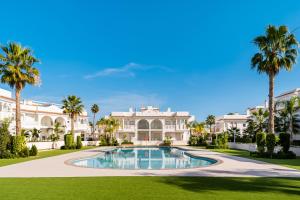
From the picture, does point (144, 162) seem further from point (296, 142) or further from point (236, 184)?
point (296, 142)

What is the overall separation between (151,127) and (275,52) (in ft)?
138

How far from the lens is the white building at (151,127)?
60.6 meters

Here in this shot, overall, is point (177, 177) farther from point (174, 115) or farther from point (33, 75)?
point (174, 115)

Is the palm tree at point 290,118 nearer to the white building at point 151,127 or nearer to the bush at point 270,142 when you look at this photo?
the bush at point 270,142

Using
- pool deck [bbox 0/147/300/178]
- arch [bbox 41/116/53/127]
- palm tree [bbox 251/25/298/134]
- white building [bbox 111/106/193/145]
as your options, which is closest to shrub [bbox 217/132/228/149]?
palm tree [bbox 251/25/298/134]

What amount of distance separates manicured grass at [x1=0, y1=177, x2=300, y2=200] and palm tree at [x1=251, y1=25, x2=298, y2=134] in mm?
14105

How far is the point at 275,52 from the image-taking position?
2333 cm

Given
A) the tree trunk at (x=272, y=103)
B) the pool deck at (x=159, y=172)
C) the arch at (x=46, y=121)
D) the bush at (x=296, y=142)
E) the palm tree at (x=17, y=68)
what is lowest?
the bush at (x=296, y=142)

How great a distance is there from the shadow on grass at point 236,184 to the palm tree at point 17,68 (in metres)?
18.3

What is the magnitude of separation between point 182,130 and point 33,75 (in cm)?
4042

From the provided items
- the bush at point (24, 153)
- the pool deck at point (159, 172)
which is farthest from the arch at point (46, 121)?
the pool deck at point (159, 172)

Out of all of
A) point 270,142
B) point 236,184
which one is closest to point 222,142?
point 270,142

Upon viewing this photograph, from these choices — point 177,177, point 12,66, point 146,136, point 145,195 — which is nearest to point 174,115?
point 146,136

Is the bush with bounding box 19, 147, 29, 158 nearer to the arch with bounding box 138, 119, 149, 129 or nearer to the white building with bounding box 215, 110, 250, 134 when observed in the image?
the arch with bounding box 138, 119, 149, 129
